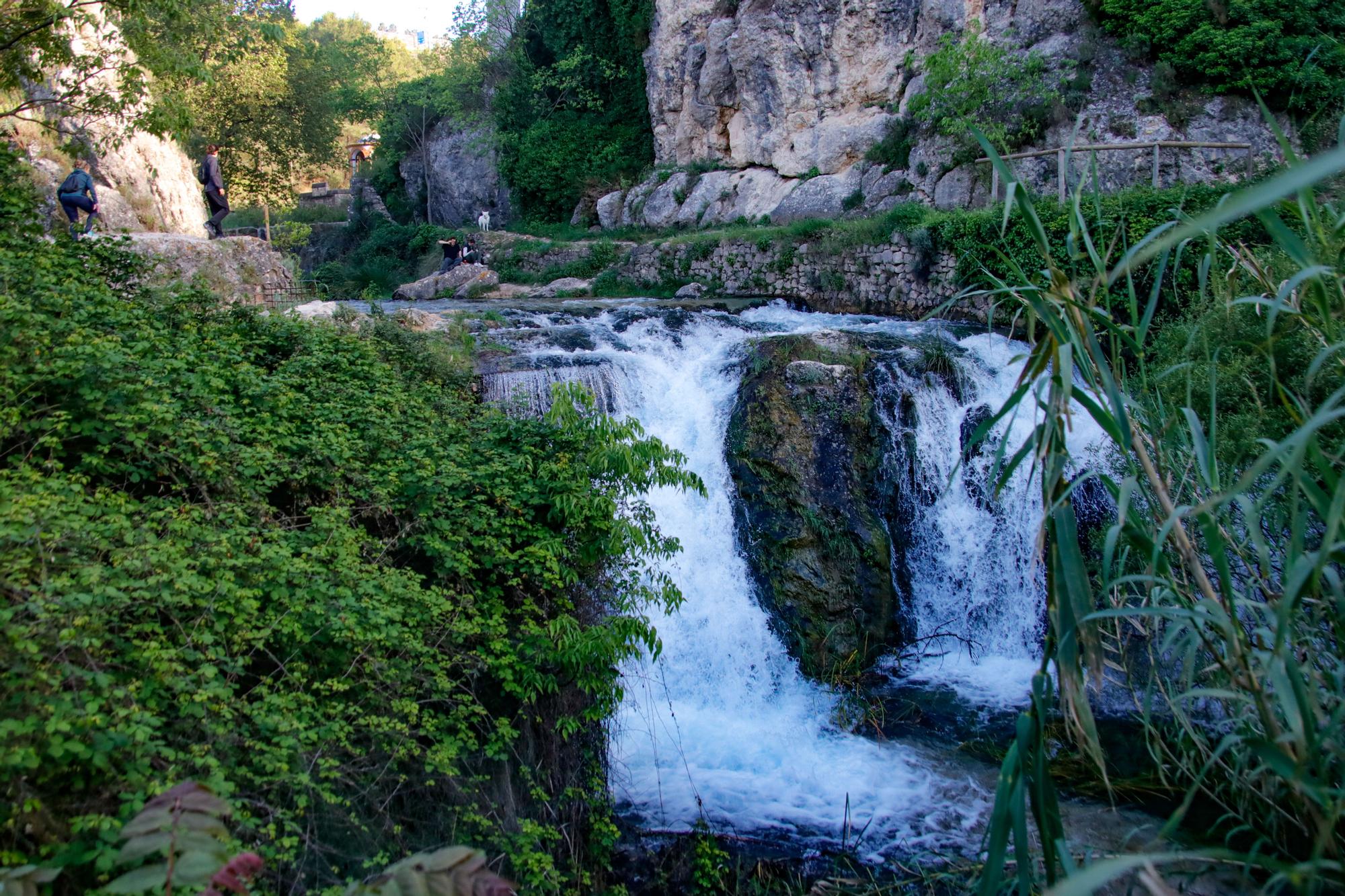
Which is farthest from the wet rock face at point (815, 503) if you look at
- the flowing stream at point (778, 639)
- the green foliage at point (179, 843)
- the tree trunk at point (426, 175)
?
the tree trunk at point (426, 175)

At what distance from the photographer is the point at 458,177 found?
29453 millimetres

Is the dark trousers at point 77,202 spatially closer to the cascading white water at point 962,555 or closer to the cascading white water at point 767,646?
the cascading white water at point 767,646

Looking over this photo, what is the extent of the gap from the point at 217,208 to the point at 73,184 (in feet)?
9.06

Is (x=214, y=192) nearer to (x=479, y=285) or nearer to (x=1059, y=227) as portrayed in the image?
(x=479, y=285)

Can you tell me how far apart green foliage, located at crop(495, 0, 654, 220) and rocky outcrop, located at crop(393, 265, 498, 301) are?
6.47 metres

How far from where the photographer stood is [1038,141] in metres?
15.5

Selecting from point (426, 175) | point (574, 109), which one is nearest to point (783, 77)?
point (574, 109)

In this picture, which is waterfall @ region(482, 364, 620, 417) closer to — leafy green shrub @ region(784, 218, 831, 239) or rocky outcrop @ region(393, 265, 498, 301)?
leafy green shrub @ region(784, 218, 831, 239)

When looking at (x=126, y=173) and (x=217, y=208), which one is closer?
(x=126, y=173)

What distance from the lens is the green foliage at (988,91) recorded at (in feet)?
50.1

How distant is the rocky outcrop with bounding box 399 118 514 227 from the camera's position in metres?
28.2

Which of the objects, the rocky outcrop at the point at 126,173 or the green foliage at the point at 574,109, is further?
the green foliage at the point at 574,109

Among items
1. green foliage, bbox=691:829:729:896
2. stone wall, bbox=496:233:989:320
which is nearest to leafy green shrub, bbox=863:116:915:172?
stone wall, bbox=496:233:989:320

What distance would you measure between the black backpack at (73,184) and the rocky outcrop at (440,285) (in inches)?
407
